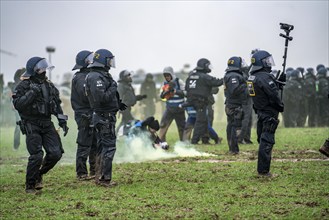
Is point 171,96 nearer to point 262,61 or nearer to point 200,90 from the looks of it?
point 200,90

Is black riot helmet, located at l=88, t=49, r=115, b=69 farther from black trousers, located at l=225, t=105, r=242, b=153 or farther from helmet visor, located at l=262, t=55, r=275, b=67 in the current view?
black trousers, located at l=225, t=105, r=242, b=153

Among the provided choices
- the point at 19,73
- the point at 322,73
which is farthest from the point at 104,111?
the point at 322,73

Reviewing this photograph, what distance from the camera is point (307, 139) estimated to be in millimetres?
20766

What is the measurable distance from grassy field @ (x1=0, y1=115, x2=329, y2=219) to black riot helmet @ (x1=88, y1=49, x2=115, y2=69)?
1.98m

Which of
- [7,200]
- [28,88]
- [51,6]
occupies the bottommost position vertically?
[7,200]

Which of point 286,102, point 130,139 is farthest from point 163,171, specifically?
point 286,102

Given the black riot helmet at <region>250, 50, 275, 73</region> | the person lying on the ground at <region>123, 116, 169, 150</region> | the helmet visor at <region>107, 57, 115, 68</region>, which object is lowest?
the person lying on the ground at <region>123, 116, 169, 150</region>

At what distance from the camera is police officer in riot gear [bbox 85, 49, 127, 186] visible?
11.8 m

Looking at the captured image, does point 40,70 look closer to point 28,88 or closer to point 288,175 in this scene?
point 28,88

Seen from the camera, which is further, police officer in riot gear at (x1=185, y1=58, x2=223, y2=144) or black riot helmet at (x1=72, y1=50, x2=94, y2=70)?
police officer in riot gear at (x1=185, y1=58, x2=223, y2=144)

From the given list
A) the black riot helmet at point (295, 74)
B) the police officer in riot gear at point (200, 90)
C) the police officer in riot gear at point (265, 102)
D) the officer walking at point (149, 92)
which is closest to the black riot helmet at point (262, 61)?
the police officer in riot gear at point (265, 102)

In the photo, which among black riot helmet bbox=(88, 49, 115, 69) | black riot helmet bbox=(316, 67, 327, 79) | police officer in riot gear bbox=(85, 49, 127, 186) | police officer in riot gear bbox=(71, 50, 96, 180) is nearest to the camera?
police officer in riot gear bbox=(85, 49, 127, 186)

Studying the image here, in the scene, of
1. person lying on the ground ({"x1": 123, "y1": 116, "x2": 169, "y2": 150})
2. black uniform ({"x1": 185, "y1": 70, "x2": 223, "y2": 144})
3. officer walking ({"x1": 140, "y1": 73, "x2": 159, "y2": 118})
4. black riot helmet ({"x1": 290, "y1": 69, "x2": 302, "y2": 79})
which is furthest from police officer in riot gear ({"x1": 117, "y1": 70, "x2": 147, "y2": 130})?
officer walking ({"x1": 140, "y1": 73, "x2": 159, "y2": 118})

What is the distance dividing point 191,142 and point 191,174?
7493 millimetres
